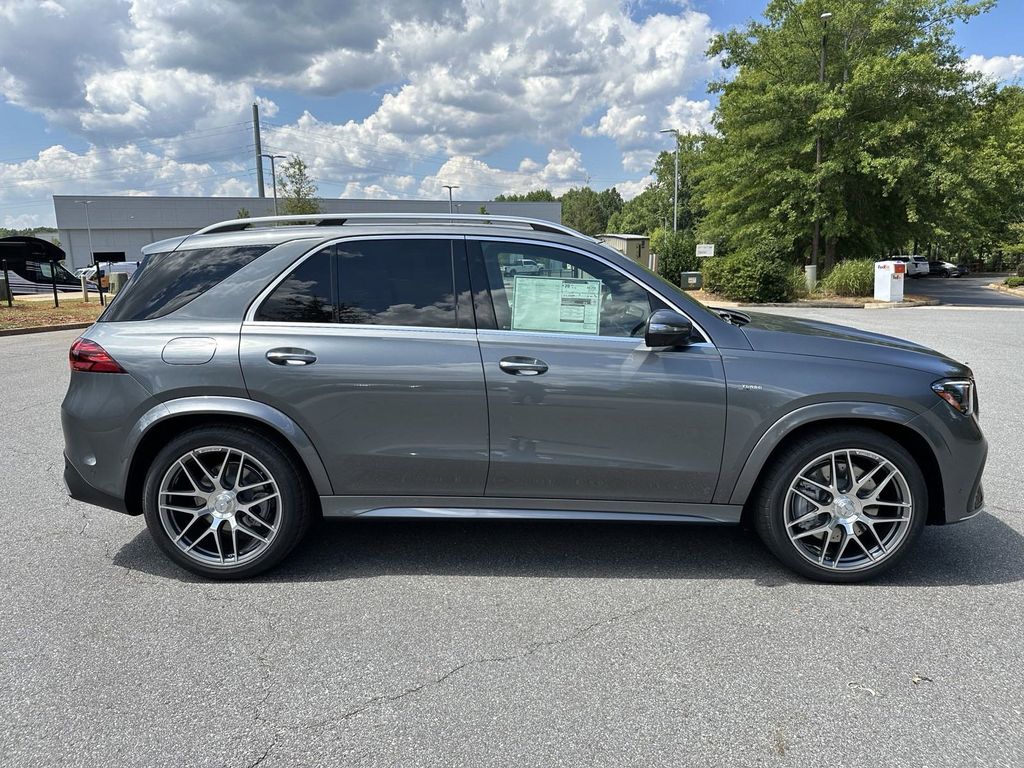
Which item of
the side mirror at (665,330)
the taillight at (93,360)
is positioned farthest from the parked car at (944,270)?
the taillight at (93,360)

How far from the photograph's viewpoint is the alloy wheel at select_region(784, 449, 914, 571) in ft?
11.1

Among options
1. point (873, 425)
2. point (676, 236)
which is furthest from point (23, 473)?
point (676, 236)

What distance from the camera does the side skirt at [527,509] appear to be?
348 centimetres

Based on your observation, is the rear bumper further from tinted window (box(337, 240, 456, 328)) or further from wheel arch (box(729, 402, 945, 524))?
wheel arch (box(729, 402, 945, 524))

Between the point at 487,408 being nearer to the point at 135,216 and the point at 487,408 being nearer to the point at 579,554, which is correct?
the point at 579,554

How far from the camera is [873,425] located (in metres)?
3.42

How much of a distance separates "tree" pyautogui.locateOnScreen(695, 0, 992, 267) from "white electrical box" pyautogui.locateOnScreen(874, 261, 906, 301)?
2725 millimetres

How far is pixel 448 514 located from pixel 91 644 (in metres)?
1.67

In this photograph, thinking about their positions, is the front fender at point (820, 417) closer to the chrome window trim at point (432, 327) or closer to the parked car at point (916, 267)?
the chrome window trim at point (432, 327)

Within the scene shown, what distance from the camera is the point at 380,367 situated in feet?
11.1

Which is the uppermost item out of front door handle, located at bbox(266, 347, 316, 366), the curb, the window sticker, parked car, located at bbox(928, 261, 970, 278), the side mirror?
parked car, located at bbox(928, 261, 970, 278)

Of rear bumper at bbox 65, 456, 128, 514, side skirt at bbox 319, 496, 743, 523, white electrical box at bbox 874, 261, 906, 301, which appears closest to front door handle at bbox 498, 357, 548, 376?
side skirt at bbox 319, 496, 743, 523

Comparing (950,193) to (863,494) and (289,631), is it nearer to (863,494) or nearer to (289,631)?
(863,494)

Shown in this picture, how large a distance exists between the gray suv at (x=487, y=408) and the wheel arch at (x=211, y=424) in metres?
0.01
